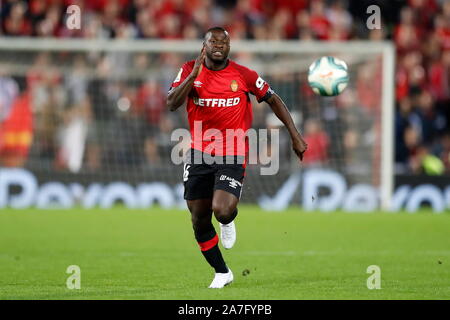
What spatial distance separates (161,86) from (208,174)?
12179mm

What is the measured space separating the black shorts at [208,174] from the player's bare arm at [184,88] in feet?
2.00

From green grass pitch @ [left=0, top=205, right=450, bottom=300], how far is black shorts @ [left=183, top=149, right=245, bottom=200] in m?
0.90

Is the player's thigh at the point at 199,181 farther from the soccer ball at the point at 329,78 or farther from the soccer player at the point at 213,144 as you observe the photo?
the soccer ball at the point at 329,78

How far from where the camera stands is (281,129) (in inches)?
782

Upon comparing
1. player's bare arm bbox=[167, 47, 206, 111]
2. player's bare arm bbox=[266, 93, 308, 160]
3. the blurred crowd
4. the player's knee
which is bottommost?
the player's knee

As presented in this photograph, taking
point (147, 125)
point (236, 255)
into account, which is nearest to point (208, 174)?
point (236, 255)

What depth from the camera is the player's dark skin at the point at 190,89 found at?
8562mm

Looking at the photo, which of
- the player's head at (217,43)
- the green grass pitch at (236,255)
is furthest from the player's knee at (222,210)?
the player's head at (217,43)

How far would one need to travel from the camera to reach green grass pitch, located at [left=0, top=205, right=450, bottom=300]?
28.2 feet

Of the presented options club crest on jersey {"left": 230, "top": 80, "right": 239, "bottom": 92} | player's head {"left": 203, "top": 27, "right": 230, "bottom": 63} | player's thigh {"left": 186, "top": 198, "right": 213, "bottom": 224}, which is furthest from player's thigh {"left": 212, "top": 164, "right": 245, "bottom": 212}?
player's head {"left": 203, "top": 27, "right": 230, "bottom": 63}

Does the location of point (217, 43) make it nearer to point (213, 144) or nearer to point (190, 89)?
point (190, 89)

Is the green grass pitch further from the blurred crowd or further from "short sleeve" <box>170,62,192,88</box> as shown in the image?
the blurred crowd

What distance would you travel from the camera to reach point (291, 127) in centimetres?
905

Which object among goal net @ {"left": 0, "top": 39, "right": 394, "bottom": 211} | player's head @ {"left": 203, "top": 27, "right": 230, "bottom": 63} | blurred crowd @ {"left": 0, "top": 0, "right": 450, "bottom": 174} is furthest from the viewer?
blurred crowd @ {"left": 0, "top": 0, "right": 450, "bottom": 174}
